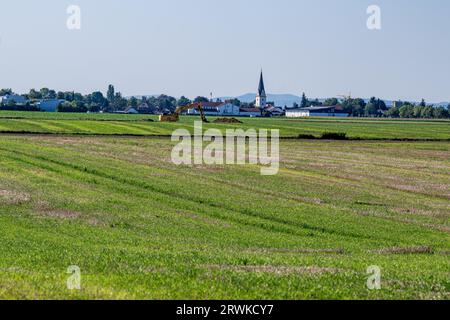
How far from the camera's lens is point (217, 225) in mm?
38625

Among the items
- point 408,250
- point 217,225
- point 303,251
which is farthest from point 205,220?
point 408,250

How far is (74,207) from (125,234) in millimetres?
9151

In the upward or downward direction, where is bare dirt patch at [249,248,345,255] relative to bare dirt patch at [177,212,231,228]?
upward

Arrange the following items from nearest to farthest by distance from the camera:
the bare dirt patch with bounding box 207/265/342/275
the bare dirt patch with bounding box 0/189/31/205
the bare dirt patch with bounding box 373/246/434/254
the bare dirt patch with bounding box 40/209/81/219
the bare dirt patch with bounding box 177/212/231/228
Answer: the bare dirt patch with bounding box 207/265/342/275
the bare dirt patch with bounding box 373/246/434/254
the bare dirt patch with bounding box 177/212/231/228
the bare dirt patch with bounding box 40/209/81/219
the bare dirt patch with bounding box 0/189/31/205

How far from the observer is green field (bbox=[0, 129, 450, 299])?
1797cm

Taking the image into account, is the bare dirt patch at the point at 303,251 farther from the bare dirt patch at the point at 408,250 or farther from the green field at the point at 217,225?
the bare dirt patch at the point at 408,250

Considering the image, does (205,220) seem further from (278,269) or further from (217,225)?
(278,269)

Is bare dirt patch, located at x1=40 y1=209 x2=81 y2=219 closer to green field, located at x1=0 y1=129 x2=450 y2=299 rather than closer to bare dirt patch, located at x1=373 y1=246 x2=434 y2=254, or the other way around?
green field, located at x1=0 y1=129 x2=450 y2=299

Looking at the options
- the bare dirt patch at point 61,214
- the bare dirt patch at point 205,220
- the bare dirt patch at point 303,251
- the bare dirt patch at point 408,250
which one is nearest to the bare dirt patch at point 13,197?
the bare dirt patch at point 61,214

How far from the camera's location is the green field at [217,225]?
17969mm

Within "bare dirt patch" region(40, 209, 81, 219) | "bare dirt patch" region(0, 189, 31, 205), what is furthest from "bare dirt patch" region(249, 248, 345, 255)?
"bare dirt patch" region(0, 189, 31, 205)

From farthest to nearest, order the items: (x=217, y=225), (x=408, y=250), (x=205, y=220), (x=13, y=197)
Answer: (x=13, y=197) < (x=205, y=220) < (x=217, y=225) < (x=408, y=250)

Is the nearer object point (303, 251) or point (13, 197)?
point (303, 251)

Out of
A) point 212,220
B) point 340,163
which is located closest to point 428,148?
point 340,163
